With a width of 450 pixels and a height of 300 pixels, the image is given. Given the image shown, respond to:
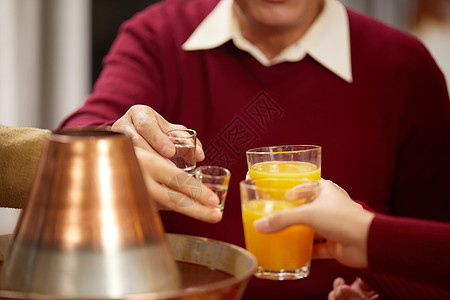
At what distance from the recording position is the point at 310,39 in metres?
1.95

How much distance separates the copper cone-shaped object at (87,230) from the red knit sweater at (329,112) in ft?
4.10

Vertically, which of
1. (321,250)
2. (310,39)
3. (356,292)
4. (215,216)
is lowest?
(356,292)

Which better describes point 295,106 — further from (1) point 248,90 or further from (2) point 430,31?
(2) point 430,31

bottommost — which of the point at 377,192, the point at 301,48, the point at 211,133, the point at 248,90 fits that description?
the point at 377,192

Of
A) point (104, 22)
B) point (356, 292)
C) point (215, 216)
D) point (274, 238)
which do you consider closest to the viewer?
point (215, 216)

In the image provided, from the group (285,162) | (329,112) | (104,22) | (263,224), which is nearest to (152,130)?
(285,162)

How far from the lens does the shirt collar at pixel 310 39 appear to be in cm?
192

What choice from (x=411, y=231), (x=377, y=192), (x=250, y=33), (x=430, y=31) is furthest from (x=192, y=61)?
(x=430, y=31)

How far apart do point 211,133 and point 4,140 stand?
1.02 meters

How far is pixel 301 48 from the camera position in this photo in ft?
6.34

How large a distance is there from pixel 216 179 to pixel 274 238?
0.14 m

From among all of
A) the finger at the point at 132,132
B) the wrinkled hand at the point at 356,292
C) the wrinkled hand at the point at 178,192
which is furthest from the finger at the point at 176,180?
the wrinkled hand at the point at 356,292

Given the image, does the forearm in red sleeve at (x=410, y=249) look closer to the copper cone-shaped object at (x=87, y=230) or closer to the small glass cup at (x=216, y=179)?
the small glass cup at (x=216, y=179)

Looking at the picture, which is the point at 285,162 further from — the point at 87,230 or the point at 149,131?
the point at 87,230
